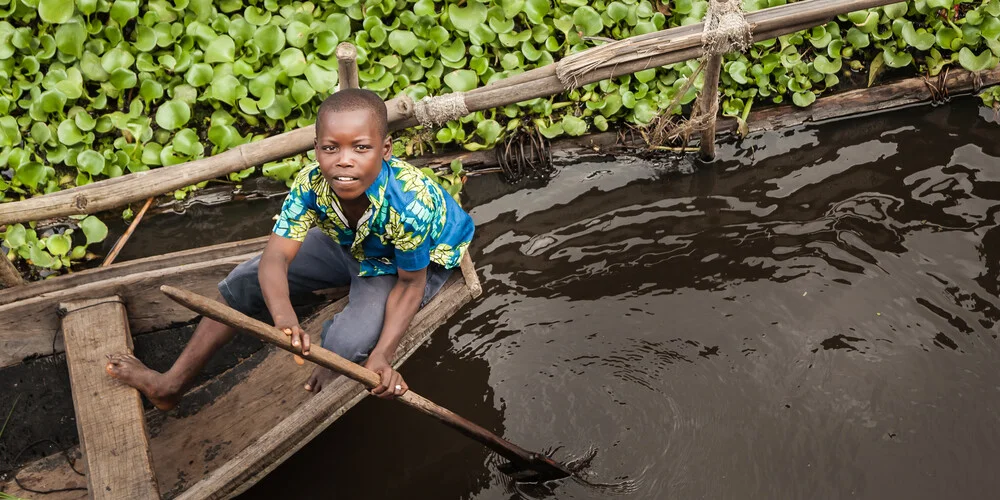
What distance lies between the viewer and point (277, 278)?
245 cm

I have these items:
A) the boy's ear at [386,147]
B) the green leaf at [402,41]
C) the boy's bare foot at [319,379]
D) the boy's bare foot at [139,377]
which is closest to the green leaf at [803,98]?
the green leaf at [402,41]

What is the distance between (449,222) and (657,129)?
167 centimetres

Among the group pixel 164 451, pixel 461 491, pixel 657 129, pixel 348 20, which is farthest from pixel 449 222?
pixel 348 20

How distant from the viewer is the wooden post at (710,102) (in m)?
3.59

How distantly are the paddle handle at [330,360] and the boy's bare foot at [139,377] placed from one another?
64cm

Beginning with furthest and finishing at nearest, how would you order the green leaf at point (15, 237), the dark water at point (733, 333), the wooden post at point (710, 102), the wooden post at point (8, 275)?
the green leaf at point (15, 237)
the wooden post at point (710, 102)
the wooden post at point (8, 275)
the dark water at point (733, 333)

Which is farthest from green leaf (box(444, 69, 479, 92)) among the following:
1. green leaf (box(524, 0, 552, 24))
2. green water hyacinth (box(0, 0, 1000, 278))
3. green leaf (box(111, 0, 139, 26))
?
green leaf (box(111, 0, 139, 26))

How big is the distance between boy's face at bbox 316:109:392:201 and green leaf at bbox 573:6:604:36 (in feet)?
7.23

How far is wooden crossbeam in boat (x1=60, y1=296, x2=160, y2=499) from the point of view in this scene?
2.43 m

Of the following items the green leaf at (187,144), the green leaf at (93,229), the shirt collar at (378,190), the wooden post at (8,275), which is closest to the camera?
the shirt collar at (378,190)

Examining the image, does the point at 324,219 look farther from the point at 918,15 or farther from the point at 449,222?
the point at 918,15

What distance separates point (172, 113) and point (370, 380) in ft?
7.61

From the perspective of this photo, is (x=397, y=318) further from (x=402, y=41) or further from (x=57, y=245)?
(x=57, y=245)

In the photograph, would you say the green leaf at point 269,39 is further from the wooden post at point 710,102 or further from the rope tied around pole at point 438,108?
the wooden post at point 710,102
